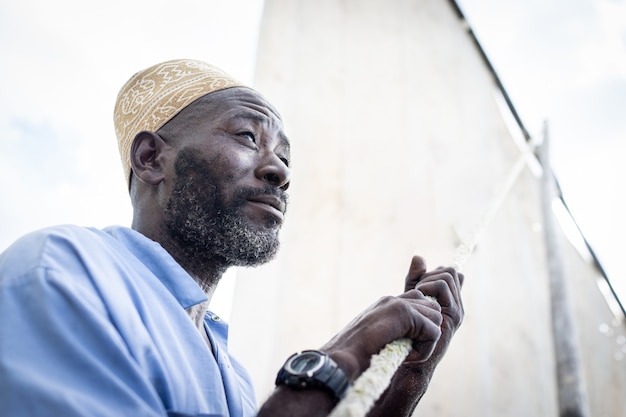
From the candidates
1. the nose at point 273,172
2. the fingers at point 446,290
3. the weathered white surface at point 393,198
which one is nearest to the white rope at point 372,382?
the fingers at point 446,290

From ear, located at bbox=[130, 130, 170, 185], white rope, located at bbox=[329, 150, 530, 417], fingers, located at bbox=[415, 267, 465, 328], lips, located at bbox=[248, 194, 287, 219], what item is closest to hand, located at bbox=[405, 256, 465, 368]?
fingers, located at bbox=[415, 267, 465, 328]

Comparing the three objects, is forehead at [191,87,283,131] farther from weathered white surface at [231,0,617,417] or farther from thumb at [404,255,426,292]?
weathered white surface at [231,0,617,417]

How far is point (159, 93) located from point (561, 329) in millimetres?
1967

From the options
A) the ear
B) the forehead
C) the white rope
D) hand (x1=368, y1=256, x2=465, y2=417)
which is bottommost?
hand (x1=368, y1=256, x2=465, y2=417)

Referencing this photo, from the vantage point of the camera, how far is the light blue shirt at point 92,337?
407 mm

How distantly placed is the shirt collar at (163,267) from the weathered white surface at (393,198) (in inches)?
25.4

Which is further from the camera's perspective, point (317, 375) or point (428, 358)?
point (428, 358)

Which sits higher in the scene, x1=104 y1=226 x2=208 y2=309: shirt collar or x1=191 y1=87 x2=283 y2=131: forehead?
x1=191 y1=87 x2=283 y2=131: forehead

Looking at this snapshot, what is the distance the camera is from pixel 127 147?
0.98 m

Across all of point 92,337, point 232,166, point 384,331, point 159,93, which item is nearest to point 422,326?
point 384,331

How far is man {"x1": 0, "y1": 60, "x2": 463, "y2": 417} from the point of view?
434 mm

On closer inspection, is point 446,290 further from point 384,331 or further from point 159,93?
point 159,93

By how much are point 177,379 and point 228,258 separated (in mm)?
339

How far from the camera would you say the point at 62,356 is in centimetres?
43
